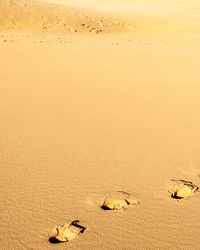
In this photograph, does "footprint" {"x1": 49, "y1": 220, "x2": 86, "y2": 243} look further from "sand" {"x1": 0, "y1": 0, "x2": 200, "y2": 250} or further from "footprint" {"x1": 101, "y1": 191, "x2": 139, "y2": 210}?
"footprint" {"x1": 101, "y1": 191, "x2": 139, "y2": 210}

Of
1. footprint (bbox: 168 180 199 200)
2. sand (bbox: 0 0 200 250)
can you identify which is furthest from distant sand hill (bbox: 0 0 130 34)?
footprint (bbox: 168 180 199 200)

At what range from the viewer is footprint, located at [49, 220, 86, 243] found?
225cm

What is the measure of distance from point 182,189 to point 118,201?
24.3 inches

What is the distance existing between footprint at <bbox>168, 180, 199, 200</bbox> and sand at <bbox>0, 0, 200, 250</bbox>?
0.05m

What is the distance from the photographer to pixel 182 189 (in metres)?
2.87

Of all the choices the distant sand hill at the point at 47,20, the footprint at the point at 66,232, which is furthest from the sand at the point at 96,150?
the distant sand hill at the point at 47,20

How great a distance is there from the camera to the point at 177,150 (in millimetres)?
3711

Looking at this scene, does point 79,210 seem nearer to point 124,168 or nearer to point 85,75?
point 124,168

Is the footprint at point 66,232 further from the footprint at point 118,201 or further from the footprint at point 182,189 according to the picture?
the footprint at point 182,189

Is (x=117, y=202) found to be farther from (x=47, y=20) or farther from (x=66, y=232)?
(x=47, y=20)

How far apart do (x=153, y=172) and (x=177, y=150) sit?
0.64m

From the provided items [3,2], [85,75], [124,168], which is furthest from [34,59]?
[3,2]

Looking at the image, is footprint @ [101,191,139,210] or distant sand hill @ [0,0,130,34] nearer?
footprint @ [101,191,139,210]

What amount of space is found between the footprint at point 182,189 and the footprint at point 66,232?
3.03 feet
